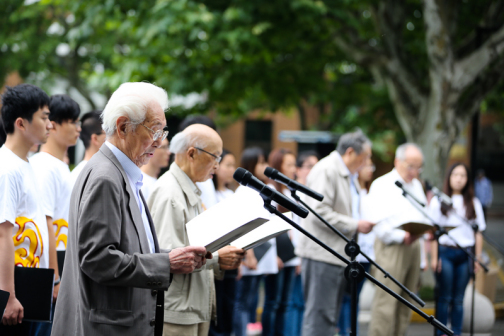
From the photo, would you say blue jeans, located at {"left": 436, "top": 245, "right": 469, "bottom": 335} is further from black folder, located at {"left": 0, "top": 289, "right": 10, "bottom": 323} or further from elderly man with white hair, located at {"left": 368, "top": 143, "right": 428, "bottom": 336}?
black folder, located at {"left": 0, "top": 289, "right": 10, "bottom": 323}

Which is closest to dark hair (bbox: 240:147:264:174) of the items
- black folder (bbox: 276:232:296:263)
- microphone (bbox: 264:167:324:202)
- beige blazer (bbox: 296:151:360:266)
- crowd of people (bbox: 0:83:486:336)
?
crowd of people (bbox: 0:83:486:336)

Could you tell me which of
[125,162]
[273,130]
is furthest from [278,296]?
[273,130]

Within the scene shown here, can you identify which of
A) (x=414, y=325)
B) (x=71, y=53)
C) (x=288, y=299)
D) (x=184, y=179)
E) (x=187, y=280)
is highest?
(x=71, y=53)

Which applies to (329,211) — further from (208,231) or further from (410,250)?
(208,231)

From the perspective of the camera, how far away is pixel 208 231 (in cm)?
264

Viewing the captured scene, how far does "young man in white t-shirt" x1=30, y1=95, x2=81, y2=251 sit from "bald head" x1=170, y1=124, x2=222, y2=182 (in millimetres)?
A: 795

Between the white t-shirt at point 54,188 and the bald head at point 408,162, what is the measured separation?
11.6 ft

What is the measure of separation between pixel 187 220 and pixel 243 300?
7.83 ft

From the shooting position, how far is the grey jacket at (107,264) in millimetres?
2234

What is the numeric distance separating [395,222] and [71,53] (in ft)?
49.9

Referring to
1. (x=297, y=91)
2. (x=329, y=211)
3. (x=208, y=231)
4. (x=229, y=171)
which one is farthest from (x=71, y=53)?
(x=208, y=231)

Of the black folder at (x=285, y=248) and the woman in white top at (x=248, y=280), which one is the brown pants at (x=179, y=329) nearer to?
the woman in white top at (x=248, y=280)

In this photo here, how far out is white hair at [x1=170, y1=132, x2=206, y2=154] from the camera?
349 cm

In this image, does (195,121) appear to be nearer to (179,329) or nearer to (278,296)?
(179,329)
